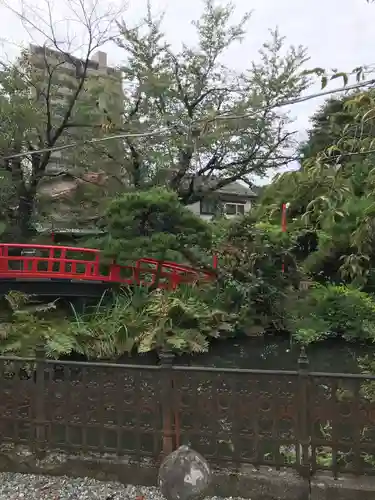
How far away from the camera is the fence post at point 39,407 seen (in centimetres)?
367

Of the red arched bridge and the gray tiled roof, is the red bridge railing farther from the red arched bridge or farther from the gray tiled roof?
the gray tiled roof

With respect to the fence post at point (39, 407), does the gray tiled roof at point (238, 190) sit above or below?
above

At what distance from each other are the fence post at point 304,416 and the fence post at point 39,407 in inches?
78.4

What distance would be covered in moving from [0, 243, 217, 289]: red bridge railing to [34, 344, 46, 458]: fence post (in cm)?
681

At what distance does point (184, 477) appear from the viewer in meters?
2.98

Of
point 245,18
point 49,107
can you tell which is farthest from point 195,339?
point 245,18

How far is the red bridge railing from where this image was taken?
35.0 feet

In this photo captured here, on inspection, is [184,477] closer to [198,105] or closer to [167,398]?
[167,398]

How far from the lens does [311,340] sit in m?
10.2

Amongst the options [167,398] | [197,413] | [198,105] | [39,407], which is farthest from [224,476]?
[198,105]

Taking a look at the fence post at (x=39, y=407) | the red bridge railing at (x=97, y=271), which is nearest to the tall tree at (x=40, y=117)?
the red bridge railing at (x=97, y=271)

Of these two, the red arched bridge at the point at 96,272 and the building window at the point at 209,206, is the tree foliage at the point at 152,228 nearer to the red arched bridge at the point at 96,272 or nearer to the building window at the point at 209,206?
the red arched bridge at the point at 96,272

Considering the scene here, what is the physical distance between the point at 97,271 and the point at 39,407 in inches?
296

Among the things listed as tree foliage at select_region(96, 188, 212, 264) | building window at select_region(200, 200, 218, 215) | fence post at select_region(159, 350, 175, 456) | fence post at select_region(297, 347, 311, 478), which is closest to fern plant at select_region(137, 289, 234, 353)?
tree foliage at select_region(96, 188, 212, 264)
